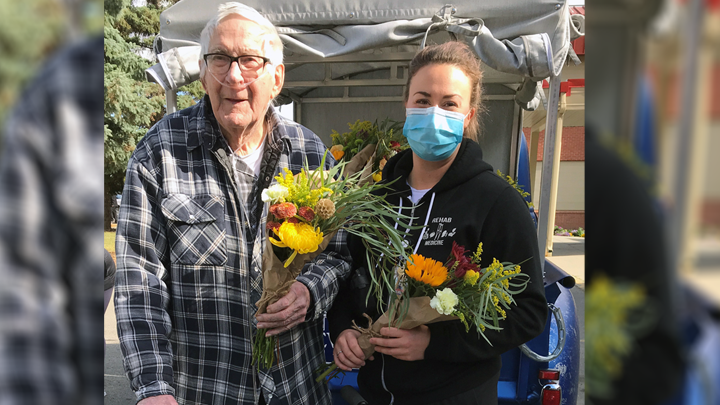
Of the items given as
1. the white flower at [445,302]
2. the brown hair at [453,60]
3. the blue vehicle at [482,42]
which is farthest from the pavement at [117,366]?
the brown hair at [453,60]

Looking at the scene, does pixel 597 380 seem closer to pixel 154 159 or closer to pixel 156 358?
pixel 156 358

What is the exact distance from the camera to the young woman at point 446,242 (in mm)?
1827

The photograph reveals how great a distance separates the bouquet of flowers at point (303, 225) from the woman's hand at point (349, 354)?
23 centimetres

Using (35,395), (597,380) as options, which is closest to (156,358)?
(35,395)

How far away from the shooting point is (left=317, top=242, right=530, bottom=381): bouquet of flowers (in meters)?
1.71

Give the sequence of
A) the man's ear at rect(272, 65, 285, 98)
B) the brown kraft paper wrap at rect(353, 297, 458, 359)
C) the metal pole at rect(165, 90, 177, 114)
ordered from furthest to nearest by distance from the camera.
A: the metal pole at rect(165, 90, 177, 114), the man's ear at rect(272, 65, 285, 98), the brown kraft paper wrap at rect(353, 297, 458, 359)

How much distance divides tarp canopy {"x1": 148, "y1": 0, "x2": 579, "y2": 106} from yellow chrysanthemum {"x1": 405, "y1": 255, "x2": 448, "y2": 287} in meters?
2.15

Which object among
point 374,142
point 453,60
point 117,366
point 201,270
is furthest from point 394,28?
point 117,366

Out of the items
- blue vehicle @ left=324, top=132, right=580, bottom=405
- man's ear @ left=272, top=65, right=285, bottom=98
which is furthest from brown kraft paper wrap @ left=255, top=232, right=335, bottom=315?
blue vehicle @ left=324, top=132, right=580, bottom=405

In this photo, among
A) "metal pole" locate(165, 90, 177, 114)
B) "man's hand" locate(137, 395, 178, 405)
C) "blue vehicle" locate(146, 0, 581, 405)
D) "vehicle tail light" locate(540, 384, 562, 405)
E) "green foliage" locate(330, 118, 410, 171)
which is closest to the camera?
→ "man's hand" locate(137, 395, 178, 405)

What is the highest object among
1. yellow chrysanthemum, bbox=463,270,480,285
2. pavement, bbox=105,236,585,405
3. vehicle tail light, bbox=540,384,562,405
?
yellow chrysanthemum, bbox=463,270,480,285

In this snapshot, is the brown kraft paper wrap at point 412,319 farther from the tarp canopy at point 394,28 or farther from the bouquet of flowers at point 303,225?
the tarp canopy at point 394,28

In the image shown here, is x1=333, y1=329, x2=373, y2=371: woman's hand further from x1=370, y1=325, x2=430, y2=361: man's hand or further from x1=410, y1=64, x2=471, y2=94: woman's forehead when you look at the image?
x1=410, y1=64, x2=471, y2=94: woman's forehead

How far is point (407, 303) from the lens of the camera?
70.1 inches
